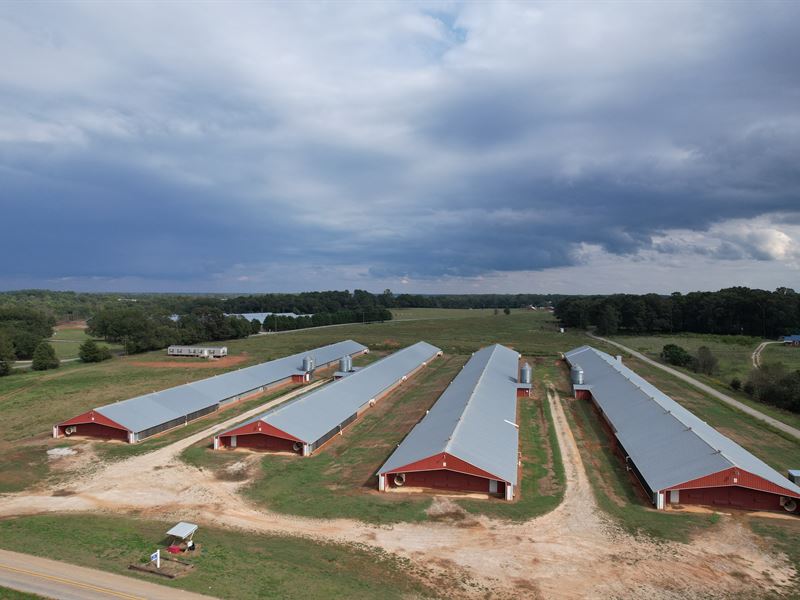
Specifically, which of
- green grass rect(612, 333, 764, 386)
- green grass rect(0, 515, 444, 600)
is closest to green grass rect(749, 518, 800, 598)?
green grass rect(0, 515, 444, 600)

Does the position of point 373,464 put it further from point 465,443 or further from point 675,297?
point 675,297

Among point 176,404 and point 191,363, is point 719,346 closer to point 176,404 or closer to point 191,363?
point 191,363

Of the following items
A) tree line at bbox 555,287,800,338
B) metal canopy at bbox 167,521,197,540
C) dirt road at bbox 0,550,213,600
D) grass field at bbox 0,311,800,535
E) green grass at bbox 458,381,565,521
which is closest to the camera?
dirt road at bbox 0,550,213,600

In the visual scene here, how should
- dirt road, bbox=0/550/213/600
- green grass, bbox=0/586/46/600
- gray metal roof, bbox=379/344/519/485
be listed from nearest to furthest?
green grass, bbox=0/586/46/600
dirt road, bbox=0/550/213/600
gray metal roof, bbox=379/344/519/485

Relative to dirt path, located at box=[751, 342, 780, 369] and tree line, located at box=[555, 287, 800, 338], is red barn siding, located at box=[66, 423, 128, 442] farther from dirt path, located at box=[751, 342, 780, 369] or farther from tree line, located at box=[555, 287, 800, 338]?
tree line, located at box=[555, 287, 800, 338]

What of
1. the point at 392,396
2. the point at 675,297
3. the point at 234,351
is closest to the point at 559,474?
the point at 392,396

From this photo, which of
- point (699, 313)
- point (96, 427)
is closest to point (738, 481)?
point (96, 427)

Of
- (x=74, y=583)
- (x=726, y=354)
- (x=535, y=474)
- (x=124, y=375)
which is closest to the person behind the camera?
(x=74, y=583)
